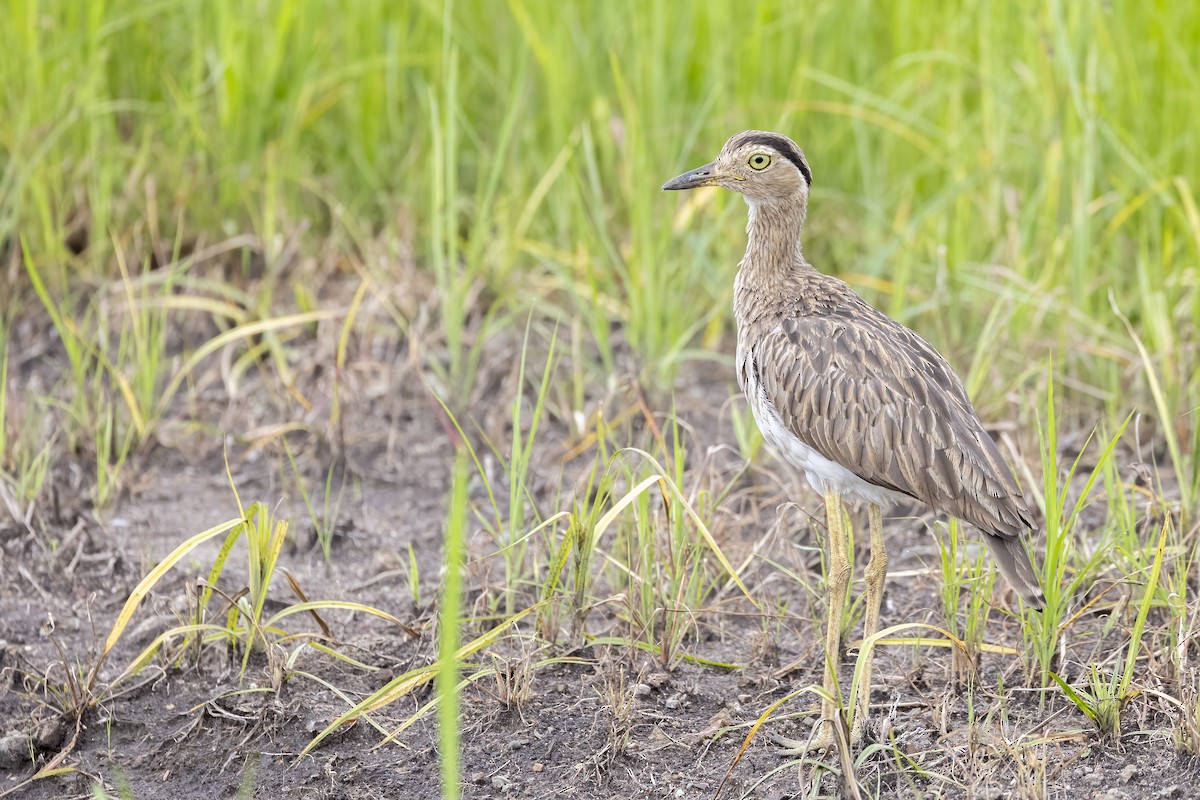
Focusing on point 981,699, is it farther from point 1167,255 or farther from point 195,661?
point 1167,255

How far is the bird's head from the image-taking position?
4.30 meters

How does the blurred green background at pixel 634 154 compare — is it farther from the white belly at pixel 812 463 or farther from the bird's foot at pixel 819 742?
the bird's foot at pixel 819 742

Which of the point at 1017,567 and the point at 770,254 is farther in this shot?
the point at 770,254

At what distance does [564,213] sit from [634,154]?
69 cm

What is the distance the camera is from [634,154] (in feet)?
18.5

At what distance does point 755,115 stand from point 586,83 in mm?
765

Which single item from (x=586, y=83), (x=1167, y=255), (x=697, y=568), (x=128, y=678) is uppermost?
(x=586, y=83)

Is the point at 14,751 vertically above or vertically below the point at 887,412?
below

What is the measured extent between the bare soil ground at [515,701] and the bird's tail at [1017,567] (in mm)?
323

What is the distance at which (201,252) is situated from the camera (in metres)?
5.98

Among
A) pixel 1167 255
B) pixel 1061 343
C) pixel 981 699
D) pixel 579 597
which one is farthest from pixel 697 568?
pixel 1167 255

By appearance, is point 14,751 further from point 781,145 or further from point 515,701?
point 781,145

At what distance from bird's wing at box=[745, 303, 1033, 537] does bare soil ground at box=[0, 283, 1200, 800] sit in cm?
26

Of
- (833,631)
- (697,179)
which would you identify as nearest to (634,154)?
(697,179)
